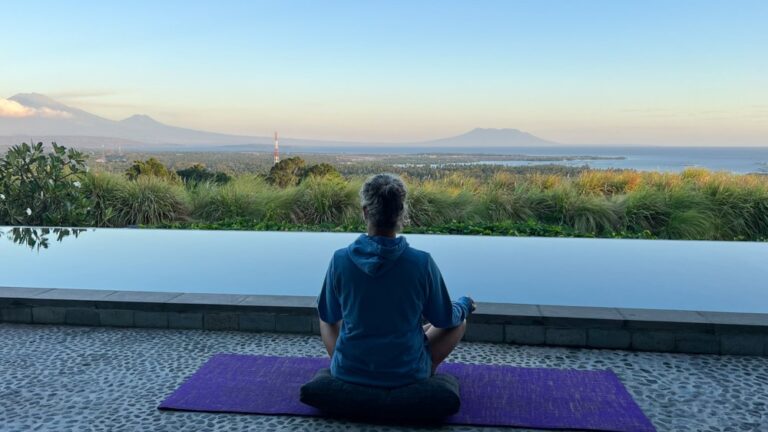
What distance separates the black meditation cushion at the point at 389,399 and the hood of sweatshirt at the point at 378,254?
472mm

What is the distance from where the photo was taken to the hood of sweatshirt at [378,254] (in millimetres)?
2121

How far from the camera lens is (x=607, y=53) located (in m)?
18.7

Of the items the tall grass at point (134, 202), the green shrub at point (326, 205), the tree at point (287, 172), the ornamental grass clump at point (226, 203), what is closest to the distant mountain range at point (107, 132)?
the tree at point (287, 172)

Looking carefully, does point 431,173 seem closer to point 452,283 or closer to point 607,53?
point 452,283

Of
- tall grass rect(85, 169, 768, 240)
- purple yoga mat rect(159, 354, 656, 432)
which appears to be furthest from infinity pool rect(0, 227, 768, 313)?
tall grass rect(85, 169, 768, 240)

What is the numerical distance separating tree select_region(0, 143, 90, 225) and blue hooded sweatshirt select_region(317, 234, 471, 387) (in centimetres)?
672

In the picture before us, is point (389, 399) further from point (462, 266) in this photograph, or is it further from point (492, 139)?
point (492, 139)

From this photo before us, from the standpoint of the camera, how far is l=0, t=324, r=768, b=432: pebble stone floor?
2.30 meters

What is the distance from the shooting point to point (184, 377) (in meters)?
2.76

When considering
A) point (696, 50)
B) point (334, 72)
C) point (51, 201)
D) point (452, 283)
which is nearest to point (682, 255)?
point (452, 283)

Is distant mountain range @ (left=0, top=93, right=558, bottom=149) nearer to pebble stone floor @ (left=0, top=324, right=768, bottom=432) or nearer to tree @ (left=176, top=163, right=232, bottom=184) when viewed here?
tree @ (left=176, top=163, right=232, bottom=184)

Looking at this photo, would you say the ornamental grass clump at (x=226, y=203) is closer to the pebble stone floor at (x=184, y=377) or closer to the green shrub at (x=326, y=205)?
the green shrub at (x=326, y=205)

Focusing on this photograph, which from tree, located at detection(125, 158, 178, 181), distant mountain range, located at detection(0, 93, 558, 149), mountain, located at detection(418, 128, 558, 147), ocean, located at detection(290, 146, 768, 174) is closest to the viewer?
tree, located at detection(125, 158, 178, 181)

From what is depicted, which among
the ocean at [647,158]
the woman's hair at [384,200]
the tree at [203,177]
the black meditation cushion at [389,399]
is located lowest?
the black meditation cushion at [389,399]
